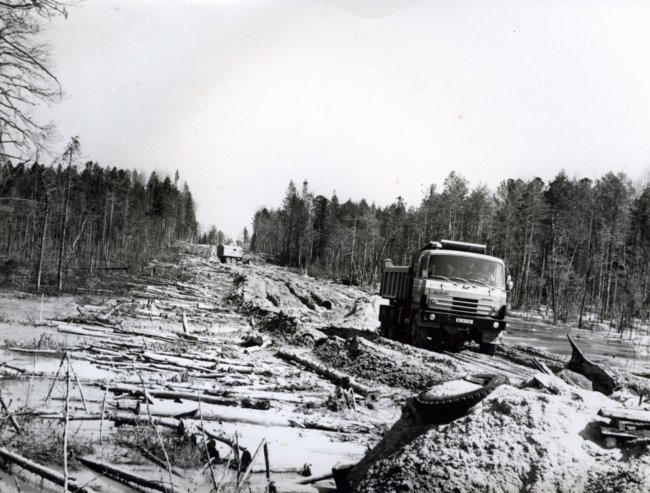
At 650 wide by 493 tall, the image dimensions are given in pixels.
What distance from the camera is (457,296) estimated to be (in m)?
14.0

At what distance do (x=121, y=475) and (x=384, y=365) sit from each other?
7545 millimetres

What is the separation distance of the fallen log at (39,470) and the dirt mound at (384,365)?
712cm

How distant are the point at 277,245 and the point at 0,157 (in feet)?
327

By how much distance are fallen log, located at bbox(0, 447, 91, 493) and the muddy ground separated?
13 centimetres

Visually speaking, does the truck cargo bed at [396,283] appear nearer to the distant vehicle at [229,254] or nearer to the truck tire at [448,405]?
the truck tire at [448,405]

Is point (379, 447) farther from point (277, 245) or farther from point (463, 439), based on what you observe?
point (277, 245)

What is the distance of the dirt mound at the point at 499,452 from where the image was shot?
444 centimetres

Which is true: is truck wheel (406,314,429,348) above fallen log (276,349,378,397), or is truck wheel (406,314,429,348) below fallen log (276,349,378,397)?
above

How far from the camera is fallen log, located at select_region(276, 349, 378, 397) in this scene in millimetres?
9959

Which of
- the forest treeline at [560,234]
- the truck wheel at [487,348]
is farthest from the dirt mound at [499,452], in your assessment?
the forest treeline at [560,234]

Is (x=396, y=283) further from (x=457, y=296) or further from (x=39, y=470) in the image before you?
(x=39, y=470)

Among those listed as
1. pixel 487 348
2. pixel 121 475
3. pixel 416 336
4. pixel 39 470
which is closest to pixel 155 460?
pixel 121 475

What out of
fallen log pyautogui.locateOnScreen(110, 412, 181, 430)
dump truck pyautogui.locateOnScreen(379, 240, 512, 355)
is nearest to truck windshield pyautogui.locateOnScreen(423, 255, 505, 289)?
dump truck pyautogui.locateOnScreen(379, 240, 512, 355)

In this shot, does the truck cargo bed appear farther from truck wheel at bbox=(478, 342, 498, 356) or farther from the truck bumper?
truck wheel at bbox=(478, 342, 498, 356)
